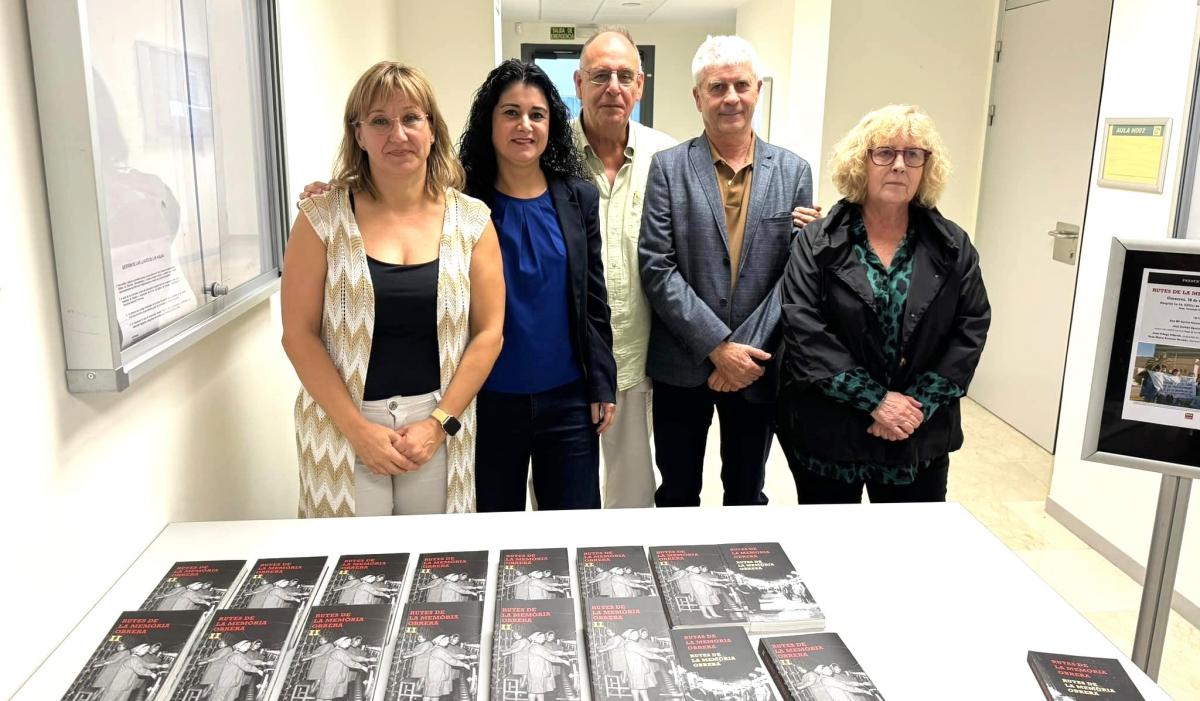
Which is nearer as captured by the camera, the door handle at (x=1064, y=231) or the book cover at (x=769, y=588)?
the book cover at (x=769, y=588)

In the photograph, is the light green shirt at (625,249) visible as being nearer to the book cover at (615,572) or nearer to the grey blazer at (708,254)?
the grey blazer at (708,254)

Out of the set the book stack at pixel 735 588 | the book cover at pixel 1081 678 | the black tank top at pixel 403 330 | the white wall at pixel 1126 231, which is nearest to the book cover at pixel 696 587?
the book stack at pixel 735 588

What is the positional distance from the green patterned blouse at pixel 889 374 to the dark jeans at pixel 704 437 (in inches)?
15.2

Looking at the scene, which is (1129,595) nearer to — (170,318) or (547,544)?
(547,544)

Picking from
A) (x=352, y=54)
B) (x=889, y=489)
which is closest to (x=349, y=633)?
(x=889, y=489)

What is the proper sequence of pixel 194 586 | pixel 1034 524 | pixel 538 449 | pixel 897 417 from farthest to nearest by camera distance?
pixel 1034 524 < pixel 538 449 < pixel 897 417 < pixel 194 586

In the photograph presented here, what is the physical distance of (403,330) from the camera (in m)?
1.73

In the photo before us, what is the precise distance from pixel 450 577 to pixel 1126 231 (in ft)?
9.12

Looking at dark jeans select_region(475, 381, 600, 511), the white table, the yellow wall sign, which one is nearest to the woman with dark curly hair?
dark jeans select_region(475, 381, 600, 511)

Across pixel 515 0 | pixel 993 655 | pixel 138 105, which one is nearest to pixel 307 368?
pixel 138 105

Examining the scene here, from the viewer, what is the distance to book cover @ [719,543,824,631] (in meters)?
1.29

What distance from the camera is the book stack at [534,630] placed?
112 cm

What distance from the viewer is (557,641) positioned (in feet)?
3.97

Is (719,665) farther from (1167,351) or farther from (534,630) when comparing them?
(1167,351)
